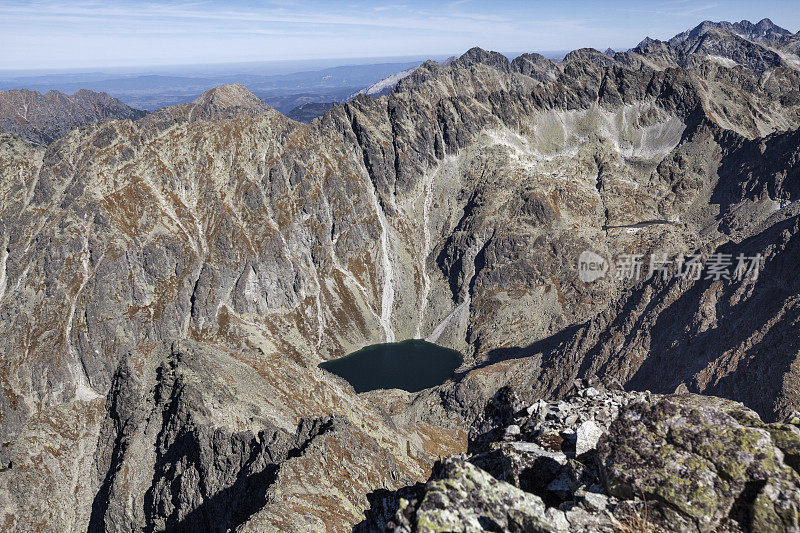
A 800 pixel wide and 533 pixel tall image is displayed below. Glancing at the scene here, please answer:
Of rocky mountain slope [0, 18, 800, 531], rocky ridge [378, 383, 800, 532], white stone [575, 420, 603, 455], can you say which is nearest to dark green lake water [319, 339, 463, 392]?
rocky mountain slope [0, 18, 800, 531]

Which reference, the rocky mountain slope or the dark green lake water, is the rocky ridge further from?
the dark green lake water

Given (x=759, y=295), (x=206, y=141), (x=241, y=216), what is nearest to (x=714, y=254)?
(x=759, y=295)

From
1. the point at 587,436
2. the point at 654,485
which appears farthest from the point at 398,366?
the point at 654,485

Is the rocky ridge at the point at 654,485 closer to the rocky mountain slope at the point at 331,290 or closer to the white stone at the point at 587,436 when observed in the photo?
the white stone at the point at 587,436

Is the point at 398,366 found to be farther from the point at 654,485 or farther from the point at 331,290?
the point at 654,485

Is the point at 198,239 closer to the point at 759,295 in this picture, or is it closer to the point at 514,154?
the point at 514,154
